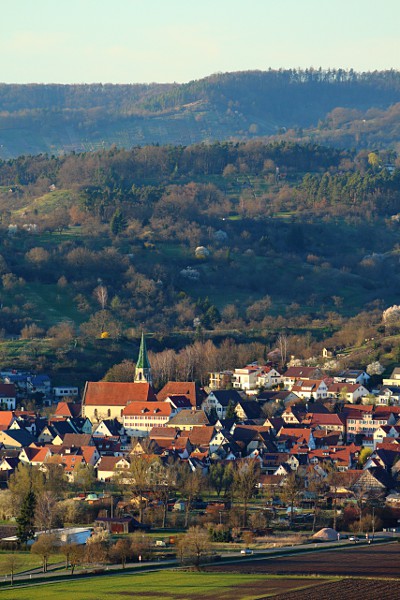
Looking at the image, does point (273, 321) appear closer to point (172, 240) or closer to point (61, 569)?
point (172, 240)

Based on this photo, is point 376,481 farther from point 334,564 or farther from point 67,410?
point 67,410

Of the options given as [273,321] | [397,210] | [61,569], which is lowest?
[61,569]

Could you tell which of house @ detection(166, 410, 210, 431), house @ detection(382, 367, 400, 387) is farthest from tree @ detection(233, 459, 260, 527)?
house @ detection(382, 367, 400, 387)

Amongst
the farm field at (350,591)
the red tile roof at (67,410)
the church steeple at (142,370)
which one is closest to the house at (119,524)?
the farm field at (350,591)

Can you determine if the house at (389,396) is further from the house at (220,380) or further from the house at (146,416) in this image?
the house at (146,416)

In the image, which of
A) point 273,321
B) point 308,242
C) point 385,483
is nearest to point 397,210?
point 308,242
